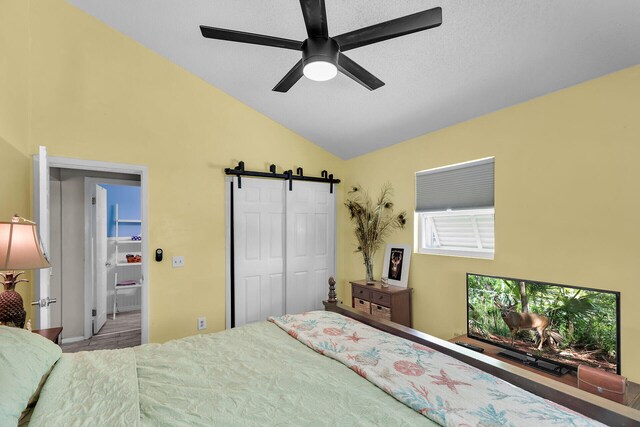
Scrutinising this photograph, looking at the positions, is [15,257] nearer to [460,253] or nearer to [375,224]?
[375,224]

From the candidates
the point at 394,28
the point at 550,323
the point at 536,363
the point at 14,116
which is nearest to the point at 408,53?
the point at 394,28

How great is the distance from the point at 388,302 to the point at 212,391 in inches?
89.6

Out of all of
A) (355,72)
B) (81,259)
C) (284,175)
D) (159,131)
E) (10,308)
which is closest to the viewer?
(10,308)

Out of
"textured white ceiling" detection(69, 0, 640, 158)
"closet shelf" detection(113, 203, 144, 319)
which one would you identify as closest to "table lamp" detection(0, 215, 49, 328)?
"textured white ceiling" detection(69, 0, 640, 158)

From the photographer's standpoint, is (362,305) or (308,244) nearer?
(362,305)

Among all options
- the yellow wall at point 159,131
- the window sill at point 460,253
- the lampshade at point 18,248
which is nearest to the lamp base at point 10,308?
the lampshade at point 18,248

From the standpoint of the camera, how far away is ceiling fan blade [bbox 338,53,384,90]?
1744 millimetres

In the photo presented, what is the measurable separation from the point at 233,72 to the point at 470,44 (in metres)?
2.13

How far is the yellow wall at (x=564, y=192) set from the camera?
6.37ft

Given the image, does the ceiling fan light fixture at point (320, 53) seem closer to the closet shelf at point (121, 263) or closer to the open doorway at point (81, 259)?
the open doorway at point (81, 259)

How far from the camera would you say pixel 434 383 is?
1.25 m

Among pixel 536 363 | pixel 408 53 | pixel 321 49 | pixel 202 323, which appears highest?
pixel 408 53

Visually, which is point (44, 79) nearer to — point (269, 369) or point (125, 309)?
point (269, 369)

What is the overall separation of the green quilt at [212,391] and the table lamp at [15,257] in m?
0.54
